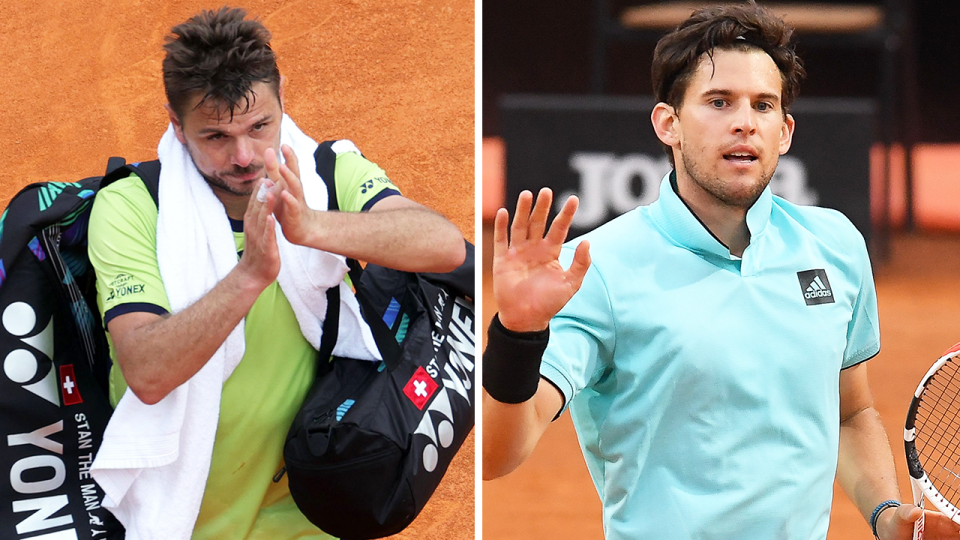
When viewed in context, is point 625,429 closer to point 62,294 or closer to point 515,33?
point 62,294

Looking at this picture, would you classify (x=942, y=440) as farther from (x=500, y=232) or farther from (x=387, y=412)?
(x=500, y=232)

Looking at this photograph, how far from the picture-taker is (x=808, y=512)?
6.50 ft

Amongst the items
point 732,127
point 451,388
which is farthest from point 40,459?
point 732,127

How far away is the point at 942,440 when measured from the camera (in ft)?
11.1

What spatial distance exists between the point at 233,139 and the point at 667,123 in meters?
0.78

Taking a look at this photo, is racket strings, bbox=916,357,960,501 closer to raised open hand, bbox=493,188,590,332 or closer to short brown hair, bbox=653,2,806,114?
short brown hair, bbox=653,2,806,114

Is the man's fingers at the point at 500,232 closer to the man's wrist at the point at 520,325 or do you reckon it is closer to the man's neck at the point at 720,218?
the man's wrist at the point at 520,325

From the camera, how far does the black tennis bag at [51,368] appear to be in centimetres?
206

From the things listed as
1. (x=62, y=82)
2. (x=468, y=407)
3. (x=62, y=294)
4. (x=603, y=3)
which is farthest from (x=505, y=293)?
(x=603, y=3)

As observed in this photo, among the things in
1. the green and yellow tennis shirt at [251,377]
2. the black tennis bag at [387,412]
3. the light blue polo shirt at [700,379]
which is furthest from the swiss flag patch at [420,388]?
the light blue polo shirt at [700,379]

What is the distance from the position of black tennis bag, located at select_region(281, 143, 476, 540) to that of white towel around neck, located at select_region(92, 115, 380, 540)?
40 mm

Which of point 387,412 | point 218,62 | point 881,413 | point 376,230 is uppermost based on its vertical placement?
point 218,62

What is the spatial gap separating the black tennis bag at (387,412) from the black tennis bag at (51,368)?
371 mm

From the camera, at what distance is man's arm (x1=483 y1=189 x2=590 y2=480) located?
174 centimetres
